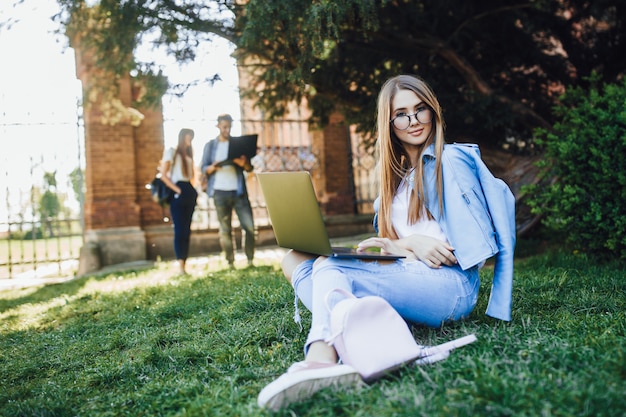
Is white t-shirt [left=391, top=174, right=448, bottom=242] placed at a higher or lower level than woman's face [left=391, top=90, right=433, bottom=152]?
A: lower

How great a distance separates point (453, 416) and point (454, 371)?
1.50 feet

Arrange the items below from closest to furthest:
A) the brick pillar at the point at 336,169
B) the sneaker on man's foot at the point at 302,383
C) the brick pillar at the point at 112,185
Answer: the sneaker on man's foot at the point at 302,383, the brick pillar at the point at 112,185, the brick pillar at the point at 336,169

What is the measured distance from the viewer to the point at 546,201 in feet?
19.4

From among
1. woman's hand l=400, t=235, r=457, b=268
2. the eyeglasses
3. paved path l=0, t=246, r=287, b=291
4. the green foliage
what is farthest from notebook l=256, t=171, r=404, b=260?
paved path l=0, t=246, r=287, b=291

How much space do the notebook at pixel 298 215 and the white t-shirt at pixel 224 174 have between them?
15.7 feet

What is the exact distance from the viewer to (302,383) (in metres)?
2.20

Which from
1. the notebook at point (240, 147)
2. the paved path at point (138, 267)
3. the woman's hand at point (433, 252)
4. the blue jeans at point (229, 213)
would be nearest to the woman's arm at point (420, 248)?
the woman's hand at point (433, 252)

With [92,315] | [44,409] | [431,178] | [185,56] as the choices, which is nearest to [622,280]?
[431,178]

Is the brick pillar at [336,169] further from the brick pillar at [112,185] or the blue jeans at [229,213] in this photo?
the blue jeans at [229,213]

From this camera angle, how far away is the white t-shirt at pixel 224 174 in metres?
7.73

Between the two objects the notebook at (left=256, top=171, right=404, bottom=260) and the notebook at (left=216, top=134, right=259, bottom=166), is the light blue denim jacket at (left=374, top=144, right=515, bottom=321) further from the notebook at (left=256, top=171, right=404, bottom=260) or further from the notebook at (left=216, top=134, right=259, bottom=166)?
the notebook at (left=216, top=134, right=259, bottom=166)

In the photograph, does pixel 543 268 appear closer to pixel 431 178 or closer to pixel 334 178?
pixel 431 178

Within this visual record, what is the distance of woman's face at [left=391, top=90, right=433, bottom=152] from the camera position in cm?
297

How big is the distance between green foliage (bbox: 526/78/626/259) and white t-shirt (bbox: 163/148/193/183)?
440 centimetres
